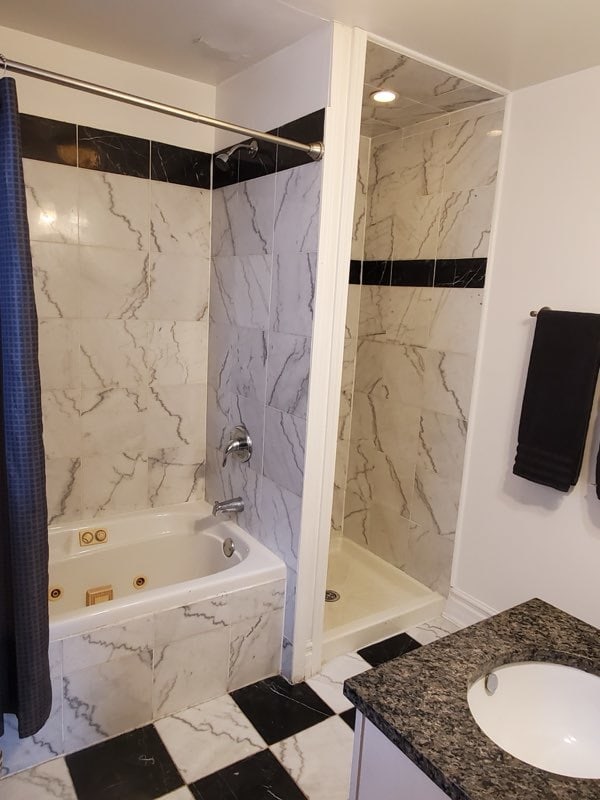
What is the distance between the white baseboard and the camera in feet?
8.24

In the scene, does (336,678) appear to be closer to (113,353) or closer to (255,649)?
(255,649)

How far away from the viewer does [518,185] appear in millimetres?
2254

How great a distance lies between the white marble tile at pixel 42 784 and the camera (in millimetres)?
1635

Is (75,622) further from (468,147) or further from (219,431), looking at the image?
(468,147)

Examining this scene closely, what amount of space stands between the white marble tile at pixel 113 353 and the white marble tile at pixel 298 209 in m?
0.80

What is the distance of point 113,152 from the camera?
7.59 ft

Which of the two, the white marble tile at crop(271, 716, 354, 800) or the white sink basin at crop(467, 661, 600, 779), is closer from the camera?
the white sink basin at crop(467, 661, 600, 779)

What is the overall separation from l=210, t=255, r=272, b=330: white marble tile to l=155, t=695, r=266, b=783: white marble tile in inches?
56.7

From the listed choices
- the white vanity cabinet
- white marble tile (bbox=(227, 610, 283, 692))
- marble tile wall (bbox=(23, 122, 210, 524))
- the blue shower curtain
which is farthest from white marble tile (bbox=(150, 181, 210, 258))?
the white vanity cabinet

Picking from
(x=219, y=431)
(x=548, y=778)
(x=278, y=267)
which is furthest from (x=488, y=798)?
(x=219, y=431)

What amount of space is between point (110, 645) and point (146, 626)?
0.40ft

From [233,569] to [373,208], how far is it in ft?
6.42

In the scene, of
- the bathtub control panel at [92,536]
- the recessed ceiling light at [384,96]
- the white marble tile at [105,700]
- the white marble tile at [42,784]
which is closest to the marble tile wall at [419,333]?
the recessed ceiling light at [384,96]

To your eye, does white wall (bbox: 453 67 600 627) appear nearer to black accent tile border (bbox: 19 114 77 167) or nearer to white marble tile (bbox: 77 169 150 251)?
white marble tile (bbox: 77 169 150 251)
